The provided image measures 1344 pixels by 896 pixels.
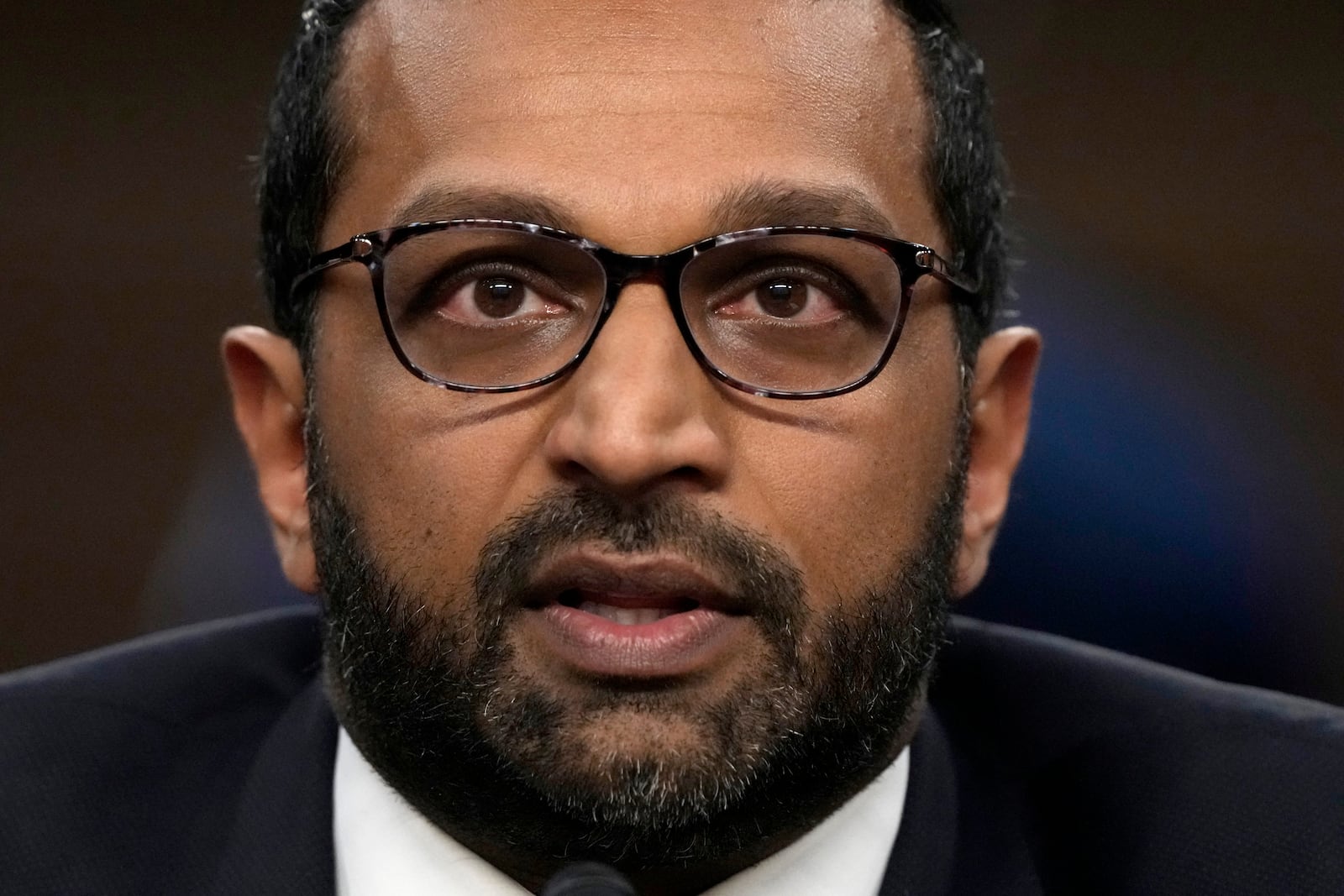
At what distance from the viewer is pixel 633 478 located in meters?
1.17

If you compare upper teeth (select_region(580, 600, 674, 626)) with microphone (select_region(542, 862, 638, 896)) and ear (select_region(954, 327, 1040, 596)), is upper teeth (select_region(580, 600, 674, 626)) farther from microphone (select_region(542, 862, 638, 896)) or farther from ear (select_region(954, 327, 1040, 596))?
ear (select_region(954, 327, 1040, 596))

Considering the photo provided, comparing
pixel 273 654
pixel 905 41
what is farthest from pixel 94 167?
pixel 905 41

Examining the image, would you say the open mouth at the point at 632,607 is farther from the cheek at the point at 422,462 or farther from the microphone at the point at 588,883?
the microphone at the point at 588,883

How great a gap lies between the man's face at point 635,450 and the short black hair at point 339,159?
5cm

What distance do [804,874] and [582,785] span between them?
33cm

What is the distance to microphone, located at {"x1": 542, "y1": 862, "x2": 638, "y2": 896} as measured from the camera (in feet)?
2.71

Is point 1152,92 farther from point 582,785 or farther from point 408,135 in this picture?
point 582,785

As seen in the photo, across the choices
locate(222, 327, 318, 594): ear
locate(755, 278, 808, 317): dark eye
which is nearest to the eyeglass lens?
locate(755, 278, 808, 317): dark eye

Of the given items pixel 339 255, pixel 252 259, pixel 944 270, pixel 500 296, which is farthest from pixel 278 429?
pixel 252 259

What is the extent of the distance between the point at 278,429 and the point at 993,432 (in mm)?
833

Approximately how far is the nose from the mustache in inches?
0.8

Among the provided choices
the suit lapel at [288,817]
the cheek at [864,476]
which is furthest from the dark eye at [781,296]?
the suit lapel at [288,817]

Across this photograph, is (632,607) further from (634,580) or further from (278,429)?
(278,429)

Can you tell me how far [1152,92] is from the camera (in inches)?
105
